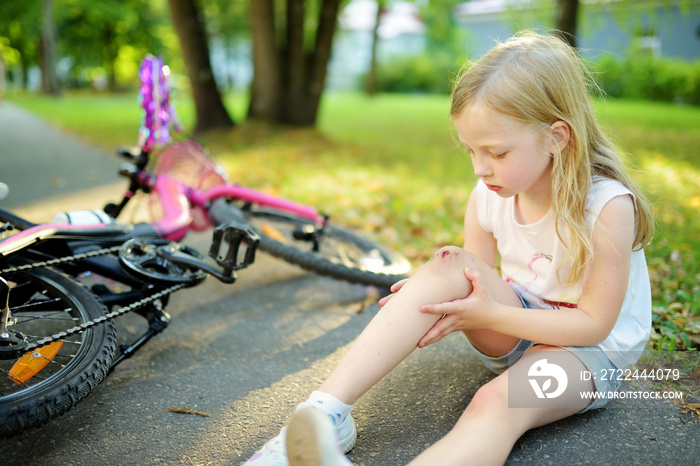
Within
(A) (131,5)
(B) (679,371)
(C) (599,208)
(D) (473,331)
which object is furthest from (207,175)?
(A) (131,5)

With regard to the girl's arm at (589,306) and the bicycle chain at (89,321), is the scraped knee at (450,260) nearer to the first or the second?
the girl's arm at (589,306)

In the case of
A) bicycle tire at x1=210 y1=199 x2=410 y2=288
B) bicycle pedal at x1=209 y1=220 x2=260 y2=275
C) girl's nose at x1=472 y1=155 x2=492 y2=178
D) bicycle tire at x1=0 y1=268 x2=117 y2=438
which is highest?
girl's nose at x1=472 y1=155 x2=492 y2=178

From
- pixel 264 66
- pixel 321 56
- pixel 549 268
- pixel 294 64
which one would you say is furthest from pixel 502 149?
pixel 321 56

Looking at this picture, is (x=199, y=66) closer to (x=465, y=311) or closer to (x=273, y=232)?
(x=273, y=232)

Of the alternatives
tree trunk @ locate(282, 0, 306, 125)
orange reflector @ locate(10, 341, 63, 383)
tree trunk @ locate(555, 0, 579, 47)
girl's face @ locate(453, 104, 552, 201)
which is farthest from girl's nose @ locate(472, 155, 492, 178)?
tree trunk @ locate(555, 0, 579, 47)

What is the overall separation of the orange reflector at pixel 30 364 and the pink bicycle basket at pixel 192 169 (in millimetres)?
1535

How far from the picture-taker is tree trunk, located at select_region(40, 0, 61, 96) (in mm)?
26453

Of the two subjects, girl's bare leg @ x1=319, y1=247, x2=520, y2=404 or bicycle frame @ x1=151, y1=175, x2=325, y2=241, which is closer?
girl's bare leg @ x1=319, y1=247, x2=520, y2=404

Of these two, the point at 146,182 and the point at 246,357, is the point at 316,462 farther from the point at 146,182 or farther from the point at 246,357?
the point at 146,182

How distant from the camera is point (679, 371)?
2.20 m

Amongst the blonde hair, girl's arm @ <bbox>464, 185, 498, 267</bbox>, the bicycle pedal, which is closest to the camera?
the blonde hair

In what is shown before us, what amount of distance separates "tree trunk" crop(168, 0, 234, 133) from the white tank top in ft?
29.6

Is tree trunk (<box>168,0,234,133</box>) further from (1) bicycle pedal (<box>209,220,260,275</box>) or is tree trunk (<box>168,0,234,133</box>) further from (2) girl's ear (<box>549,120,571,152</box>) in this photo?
(2) girl's ear (<box>549,120,571,152</box>)

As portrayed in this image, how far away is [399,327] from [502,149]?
599 millimetres
